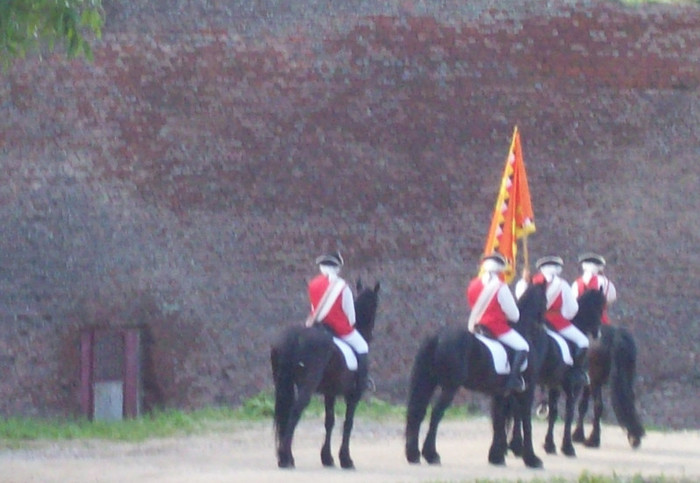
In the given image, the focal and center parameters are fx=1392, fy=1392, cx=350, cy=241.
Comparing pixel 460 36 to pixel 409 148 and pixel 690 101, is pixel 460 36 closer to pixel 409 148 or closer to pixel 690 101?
pixel 409 148

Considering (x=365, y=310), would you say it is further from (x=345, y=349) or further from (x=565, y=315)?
(x=565, y=315)

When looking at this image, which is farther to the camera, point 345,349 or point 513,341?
point 513,341

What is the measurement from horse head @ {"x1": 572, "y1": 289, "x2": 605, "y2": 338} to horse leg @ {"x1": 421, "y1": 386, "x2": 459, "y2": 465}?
2.10 meters

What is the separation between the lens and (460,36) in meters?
18.6

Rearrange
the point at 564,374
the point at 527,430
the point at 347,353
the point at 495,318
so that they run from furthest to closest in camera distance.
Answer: the point at 564,374 → the point at 527,430 → the point at 495,318 → the point at 347,353

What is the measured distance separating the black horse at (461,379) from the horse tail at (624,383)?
1.90 metres

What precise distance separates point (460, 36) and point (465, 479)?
871 centimetres

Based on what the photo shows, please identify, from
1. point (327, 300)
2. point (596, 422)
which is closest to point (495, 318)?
point (327, 300)

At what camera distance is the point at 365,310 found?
1255 centimetres

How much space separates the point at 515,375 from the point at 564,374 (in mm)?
1396

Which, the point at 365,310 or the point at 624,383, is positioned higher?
the point at 365,310

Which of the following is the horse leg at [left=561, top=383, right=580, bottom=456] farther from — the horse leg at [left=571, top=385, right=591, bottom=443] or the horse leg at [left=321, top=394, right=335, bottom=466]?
the horse leg at [left=321, top=394, right=335, bottom=466]

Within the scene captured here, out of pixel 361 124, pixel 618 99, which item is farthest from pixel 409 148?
pixel 618 99

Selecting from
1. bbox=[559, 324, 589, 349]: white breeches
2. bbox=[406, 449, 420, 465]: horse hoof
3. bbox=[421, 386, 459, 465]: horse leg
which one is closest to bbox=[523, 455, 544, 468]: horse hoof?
bbox=[421, 386, 459, 465]: horse leg
